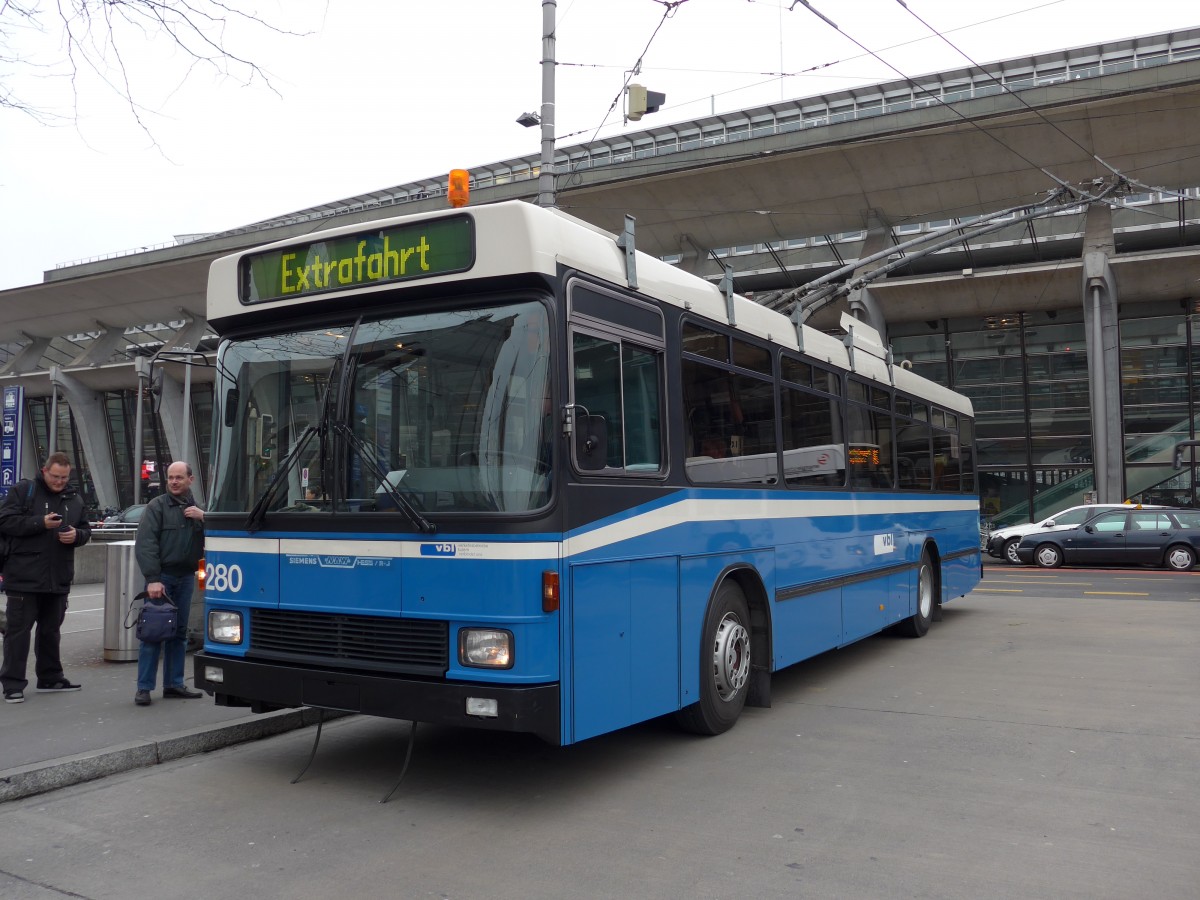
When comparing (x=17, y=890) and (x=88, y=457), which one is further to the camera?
(x=88, y=457)

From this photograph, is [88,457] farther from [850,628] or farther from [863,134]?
[850,628]

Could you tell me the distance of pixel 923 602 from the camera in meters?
12.5

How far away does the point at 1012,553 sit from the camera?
87.3ft

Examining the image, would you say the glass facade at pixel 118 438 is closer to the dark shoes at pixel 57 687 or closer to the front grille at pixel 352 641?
the dark shoes at pixel 57 687

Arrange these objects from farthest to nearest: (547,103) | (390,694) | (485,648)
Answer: (547,103) → (390,694) → (485,648)

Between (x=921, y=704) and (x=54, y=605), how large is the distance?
22.8 ft

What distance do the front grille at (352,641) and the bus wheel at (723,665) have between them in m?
2.07

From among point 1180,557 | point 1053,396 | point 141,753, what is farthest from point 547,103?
point 1053,396

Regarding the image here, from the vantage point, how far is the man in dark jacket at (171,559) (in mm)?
7770

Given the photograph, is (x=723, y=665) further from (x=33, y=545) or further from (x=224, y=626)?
(x=33, y=545)

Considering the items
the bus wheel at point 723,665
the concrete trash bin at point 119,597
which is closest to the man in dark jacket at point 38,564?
the concrete trash bin at point 119,597

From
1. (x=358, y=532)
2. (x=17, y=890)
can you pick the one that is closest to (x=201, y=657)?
(x=358, y=532)

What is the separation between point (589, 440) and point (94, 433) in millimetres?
50000

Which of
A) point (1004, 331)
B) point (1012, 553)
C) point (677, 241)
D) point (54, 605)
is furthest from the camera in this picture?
point (1004, 331)
